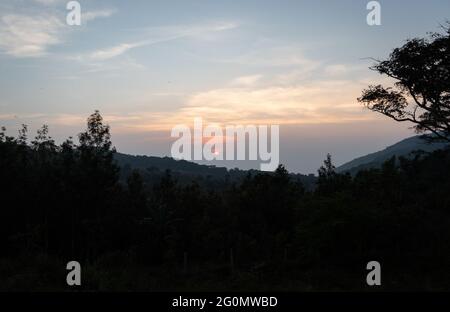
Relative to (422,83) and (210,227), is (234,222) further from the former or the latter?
(422,83)

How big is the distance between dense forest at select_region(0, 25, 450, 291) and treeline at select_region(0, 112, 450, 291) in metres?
0.08

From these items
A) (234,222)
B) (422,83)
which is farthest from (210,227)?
(422,83)

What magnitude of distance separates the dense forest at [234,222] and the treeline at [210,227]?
0.26ft

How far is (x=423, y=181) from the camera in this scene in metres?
44.7

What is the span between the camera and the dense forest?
16875 mm

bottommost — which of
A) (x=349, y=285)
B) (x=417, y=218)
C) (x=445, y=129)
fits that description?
(x=349, y=285)

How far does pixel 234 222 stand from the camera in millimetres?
47000

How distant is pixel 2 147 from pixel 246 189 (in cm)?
2679

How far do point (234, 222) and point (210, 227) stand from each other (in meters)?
2.85

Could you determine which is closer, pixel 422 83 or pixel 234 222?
pixel 422 83

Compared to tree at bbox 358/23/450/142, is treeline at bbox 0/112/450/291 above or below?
below

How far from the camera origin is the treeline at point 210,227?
16.8m
